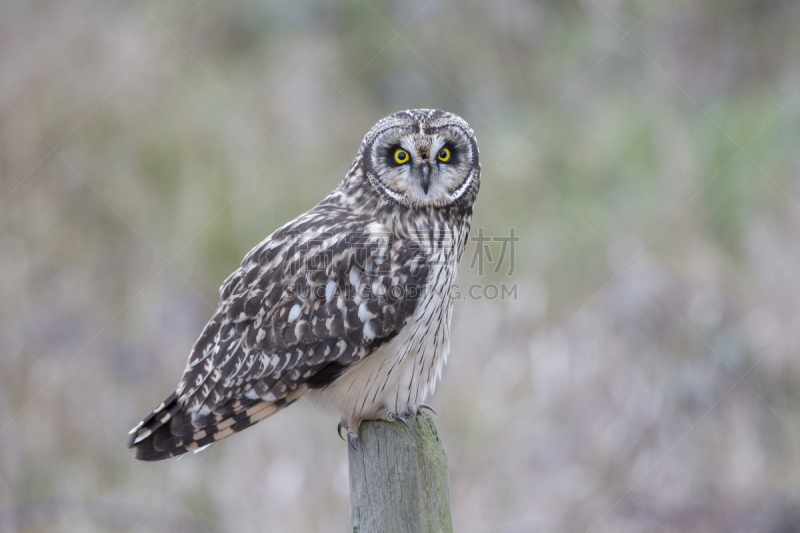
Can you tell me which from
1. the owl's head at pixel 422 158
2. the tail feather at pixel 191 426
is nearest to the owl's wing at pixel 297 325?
the tail feather at pixel 191 426

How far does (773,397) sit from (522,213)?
2606 mm

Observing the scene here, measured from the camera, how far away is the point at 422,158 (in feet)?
10.3

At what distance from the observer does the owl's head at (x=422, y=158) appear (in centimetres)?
312

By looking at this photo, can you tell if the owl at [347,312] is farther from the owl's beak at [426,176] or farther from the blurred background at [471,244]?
the blurred background at [471,244]

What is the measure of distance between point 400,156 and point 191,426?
4.84 ft

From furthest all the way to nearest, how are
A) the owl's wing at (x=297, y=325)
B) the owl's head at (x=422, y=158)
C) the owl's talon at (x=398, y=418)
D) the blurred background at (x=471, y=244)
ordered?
1. the blurred background at (x=471, y=244)
2. the owl's head at (x=422, y=158)
3. the owl's wing at (x=297, y=325)
4. the owl's talon at (x=398, y=418)

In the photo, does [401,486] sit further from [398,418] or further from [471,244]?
[471,244]

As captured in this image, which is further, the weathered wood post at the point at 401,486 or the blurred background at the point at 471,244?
the blurred background at the point at 471,244

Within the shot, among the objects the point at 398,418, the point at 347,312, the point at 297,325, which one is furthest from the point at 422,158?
the point at 398,418

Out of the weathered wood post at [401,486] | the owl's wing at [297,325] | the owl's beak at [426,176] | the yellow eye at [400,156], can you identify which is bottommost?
the weathered wood post at [401,486]

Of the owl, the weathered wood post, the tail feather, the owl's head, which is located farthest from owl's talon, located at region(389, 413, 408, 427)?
the owl's head

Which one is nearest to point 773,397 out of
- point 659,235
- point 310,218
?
point 659,235

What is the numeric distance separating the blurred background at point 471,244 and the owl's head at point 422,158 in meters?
2.70

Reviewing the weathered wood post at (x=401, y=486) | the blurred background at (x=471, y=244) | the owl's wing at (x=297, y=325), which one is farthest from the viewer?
the blurred background at (x=471, y=244)
